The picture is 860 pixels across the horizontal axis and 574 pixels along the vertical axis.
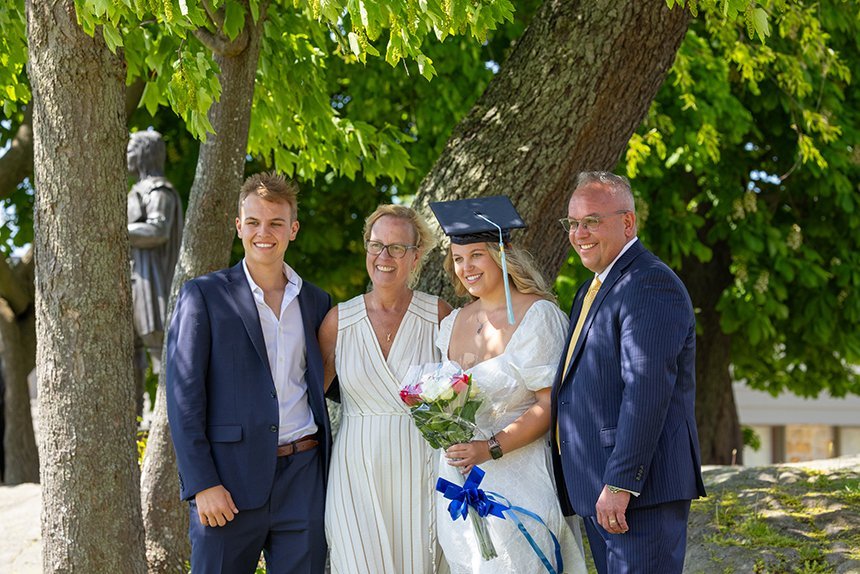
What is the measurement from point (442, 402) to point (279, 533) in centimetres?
96

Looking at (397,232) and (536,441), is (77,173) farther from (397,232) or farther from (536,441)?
(536,441)

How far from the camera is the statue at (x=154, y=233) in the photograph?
27.1 ft

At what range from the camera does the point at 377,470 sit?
4449 mm

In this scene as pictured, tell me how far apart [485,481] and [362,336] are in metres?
0.77

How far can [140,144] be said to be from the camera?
8.46m

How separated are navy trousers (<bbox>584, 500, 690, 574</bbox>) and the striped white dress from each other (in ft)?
2.65

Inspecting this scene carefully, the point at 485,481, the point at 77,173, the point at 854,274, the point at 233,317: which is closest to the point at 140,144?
the point at 77,173

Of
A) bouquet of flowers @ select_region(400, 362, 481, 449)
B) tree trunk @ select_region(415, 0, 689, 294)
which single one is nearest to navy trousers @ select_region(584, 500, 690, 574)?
bouquet of flowers @ select_region(400, 362, 481, 449)

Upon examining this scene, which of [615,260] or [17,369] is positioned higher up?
[615,260]

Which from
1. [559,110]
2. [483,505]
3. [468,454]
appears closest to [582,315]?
[468,454]

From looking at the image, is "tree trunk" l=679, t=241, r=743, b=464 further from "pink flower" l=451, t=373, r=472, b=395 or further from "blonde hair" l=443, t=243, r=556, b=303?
"pink flower" l=451, t=373, r=472, b=395

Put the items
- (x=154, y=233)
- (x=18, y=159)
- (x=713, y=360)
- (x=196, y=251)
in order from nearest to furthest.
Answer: (x=196, y=251) → (x=154, y=233) → (x=18, y=159) → (x=713, y=360)

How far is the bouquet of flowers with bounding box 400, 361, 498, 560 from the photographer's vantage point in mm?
4008

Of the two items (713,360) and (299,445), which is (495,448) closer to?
(299,445)
